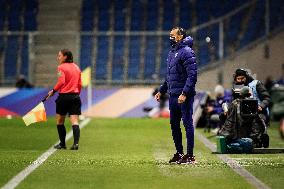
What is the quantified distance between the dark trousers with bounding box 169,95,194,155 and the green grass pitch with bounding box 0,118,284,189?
35 centimetres

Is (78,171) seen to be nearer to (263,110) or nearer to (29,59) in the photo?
(263,110)

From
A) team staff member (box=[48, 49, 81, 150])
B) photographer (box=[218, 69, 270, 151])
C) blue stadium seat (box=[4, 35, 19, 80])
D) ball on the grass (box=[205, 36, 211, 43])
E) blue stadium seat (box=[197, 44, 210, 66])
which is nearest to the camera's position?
photographer (box=[218, 69, 270, 151])

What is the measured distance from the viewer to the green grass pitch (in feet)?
35.1

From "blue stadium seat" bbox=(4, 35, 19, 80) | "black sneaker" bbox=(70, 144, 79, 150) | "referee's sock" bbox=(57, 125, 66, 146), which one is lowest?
"black sneaker" bbox=(70, 144, 79, 150)

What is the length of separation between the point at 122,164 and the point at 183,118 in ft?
3.69

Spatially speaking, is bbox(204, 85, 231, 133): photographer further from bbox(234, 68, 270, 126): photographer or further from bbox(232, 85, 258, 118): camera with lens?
bbox(232, 85, 258, 118): camera with lens

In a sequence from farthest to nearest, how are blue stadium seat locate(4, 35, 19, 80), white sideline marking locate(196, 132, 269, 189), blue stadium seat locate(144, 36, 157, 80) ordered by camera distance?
blue stadium seat locate(144, 36, 157, 80)
blue stadium seat locate(4, 35, 19, 80)
white sideline marking locate(196, 132, 269, 189)

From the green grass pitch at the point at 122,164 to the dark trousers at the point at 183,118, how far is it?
0.35 m

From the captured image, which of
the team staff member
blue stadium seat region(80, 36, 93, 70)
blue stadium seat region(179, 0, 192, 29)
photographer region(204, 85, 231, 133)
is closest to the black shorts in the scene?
the team staff member

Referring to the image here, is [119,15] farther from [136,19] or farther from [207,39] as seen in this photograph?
[207,39]

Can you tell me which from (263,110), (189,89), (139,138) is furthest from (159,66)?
(189,89)

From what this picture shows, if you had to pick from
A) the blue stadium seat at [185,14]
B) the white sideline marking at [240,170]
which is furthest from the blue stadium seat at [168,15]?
the white sideline marking at [240,170]

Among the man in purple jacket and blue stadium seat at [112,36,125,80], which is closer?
the man in purple jacket

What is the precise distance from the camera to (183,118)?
1329cm
